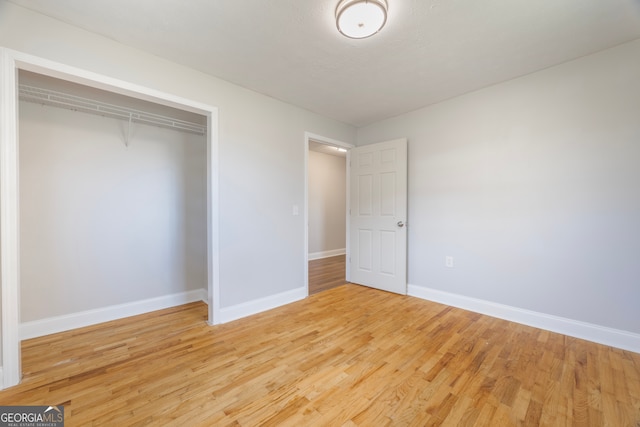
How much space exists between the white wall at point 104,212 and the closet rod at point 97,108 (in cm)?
8

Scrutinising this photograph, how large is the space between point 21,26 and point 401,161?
355 centimetres

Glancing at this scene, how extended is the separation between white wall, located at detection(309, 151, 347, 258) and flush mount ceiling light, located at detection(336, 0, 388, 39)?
3.91 m

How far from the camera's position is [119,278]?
8.61 ft

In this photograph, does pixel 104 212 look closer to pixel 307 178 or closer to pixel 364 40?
pixel 307 178

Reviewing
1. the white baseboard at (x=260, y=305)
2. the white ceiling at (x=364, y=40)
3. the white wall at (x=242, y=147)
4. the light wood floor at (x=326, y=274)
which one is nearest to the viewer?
the white ceiling at (x=364, y=40)

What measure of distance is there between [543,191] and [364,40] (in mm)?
2193

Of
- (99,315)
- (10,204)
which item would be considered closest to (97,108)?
(10,204)

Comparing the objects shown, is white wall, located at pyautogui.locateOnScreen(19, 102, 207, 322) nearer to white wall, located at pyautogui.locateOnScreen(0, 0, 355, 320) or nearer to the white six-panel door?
white wall, located at pyautogui.locateOnScreen(0, 0, 355, 320)

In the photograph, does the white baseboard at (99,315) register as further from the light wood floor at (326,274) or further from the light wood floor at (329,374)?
the light wood floor at (326,274)

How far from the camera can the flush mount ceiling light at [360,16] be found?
1508 mm

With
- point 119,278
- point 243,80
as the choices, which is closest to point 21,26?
point 243,80

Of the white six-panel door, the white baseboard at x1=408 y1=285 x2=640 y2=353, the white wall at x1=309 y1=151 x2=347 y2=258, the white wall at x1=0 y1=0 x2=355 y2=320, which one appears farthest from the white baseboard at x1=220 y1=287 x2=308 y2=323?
the white wall at x1=309 y1=151 x2=347 y2=258

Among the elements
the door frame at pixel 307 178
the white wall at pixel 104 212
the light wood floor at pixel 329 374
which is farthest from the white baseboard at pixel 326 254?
the light wood floor at pixel 329 374

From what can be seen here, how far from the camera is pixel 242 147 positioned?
2.65m
